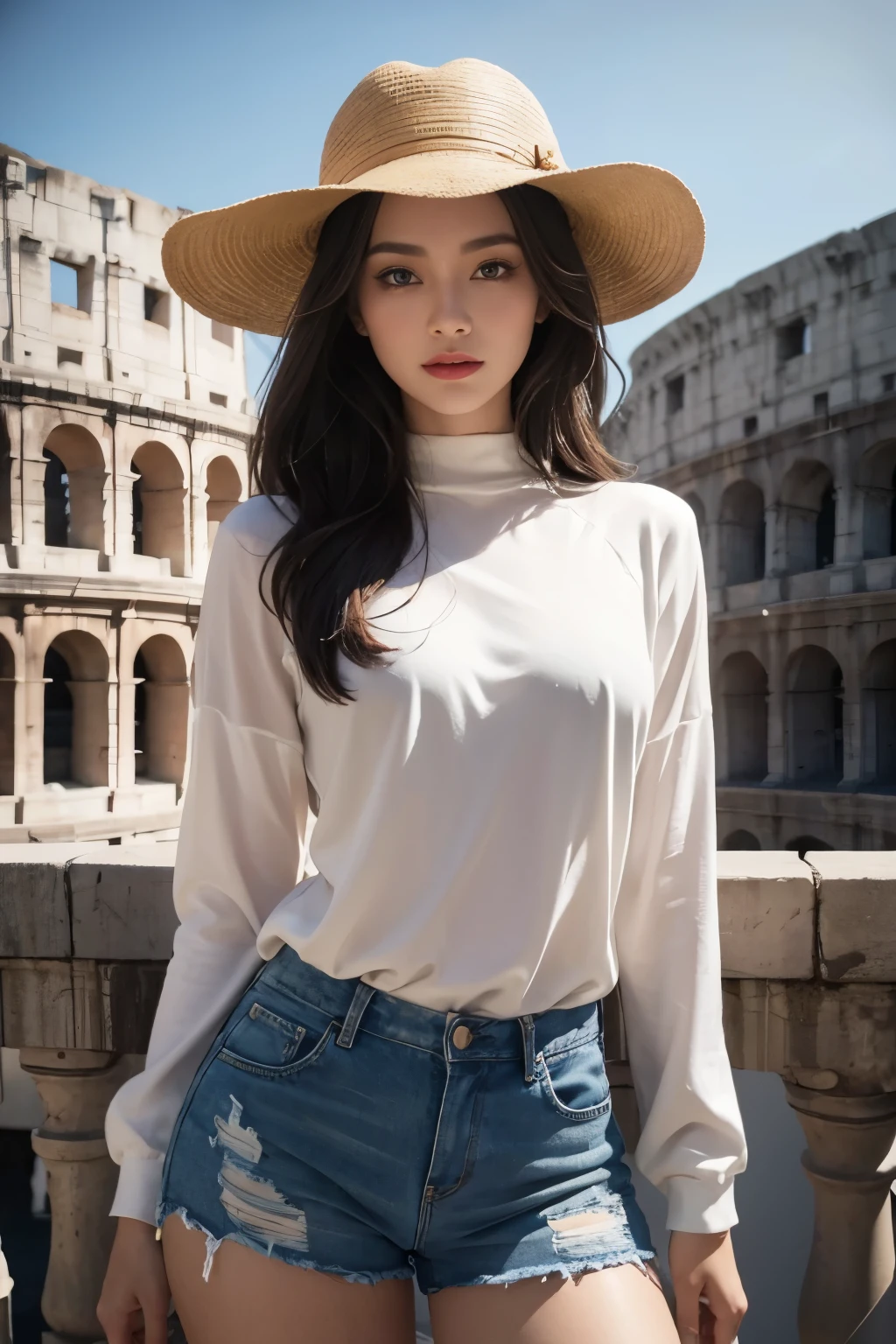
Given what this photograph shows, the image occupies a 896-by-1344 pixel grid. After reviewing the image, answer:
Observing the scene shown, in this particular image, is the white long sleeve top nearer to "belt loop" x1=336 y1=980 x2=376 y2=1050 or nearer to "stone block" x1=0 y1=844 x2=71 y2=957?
"belt loop" x1=336 y1=980 x2=376 y2=1050

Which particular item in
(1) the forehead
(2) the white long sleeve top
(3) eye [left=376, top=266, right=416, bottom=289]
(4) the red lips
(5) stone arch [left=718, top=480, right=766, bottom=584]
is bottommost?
(2) the white long sleeve top

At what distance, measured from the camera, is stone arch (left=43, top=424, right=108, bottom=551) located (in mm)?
18391

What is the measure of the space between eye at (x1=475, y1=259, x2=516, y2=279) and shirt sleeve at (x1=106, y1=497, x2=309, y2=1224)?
48 centimetres

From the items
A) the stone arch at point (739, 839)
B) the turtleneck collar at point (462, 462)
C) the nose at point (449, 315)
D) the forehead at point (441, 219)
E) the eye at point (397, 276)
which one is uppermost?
the forehead at point (441, 219)

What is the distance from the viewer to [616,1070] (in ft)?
7.10

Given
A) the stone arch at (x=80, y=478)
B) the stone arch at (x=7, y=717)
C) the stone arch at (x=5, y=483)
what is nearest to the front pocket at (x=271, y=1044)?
the stone arch at (x=7, y=717)

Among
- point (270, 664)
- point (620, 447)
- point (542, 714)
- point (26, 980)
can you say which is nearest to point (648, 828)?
point (542, 714)

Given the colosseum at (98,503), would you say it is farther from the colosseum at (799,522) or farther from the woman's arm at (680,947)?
the woman's arm at (680,947)

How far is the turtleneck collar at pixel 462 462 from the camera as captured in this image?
1.59 m

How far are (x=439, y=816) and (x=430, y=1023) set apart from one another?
0.81ft

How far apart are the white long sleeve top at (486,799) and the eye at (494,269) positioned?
0.75 feet

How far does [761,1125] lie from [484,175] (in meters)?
4.44

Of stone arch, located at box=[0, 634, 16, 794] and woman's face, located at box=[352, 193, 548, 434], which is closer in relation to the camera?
woman's face, located at box=[352, 193, 548, 434]

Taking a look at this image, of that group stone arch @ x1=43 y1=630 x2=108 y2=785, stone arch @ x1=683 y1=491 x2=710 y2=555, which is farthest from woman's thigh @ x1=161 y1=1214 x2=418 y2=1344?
stone arch @ x1=683 y1=491 x2=710 y2=555
